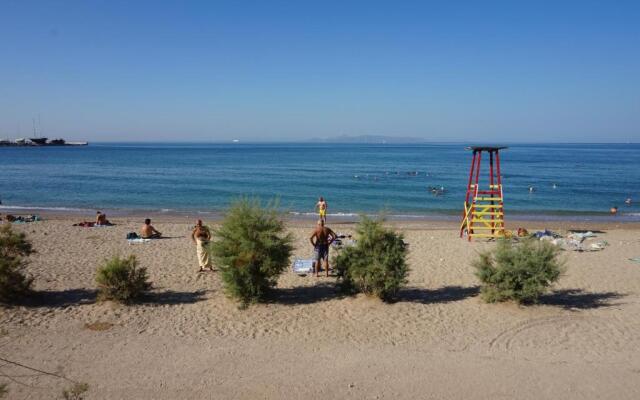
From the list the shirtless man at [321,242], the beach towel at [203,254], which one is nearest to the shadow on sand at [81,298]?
the beach towel at [203,254]

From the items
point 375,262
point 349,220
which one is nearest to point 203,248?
point 375,262

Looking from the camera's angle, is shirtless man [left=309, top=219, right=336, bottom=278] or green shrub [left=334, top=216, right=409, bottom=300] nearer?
green shrub [left=334, top=216, right=409, bottom=300]

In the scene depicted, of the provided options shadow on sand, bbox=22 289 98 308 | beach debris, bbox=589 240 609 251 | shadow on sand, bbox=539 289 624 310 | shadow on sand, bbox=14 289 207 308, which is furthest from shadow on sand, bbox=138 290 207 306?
beach debris, bbox=589 240 609 251

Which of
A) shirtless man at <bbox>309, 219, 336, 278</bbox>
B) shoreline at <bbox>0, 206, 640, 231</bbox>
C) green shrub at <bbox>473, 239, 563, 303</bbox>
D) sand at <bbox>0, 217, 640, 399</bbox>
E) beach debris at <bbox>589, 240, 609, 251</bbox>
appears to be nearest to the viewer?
sand at <bbox>0, 217, 640, 399</bbox>

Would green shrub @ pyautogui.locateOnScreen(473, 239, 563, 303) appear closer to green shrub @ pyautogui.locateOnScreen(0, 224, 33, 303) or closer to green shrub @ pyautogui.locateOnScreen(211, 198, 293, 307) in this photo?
green shrub @ pyautogui.locateOnScreen(211, 198, 293, 307)

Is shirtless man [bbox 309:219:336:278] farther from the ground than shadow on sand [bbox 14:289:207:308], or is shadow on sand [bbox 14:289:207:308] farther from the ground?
shirtless man [bbox 309:219:336:278]

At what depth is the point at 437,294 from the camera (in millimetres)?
9477

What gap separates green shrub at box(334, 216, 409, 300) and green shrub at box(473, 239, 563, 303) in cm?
171

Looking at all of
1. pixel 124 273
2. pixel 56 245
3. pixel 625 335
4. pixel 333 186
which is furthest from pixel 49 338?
pixel 333 186

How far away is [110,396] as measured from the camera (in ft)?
18.1

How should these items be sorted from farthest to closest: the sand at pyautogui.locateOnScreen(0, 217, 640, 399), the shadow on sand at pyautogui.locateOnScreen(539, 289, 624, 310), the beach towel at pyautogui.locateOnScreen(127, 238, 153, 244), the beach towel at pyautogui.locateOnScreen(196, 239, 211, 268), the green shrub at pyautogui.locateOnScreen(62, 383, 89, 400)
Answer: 1. the beach towel at pyautogui.locateOnScreen(127, 238, 153, 244)
2. the beach towel at pyautogui.locateOnScreen(196, 239, 211, 268)
3. the shadow on sand at pyautogui.locateOnScreen(539, 289, 624, 310)
4. the sand at pyautogui.locateOnScreen(0, 217, 640, 399)
5. the green shrub at pyautogui.locateOnScreen(62, 383, 89, 400)

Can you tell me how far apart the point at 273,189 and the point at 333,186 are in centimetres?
520

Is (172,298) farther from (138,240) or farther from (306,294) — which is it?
(138,240)

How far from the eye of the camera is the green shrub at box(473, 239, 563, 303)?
8.41m
